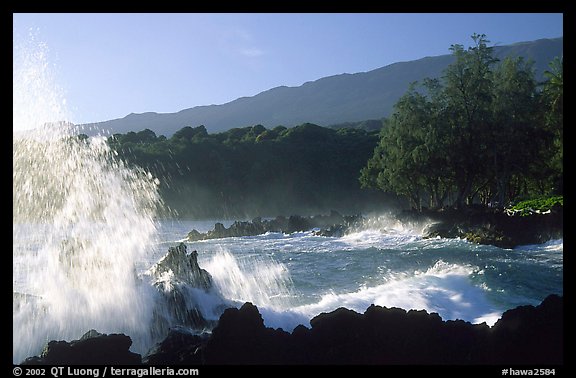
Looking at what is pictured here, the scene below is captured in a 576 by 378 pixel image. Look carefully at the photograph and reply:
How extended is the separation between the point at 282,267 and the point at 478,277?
330 inches

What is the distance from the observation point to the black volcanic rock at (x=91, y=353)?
7.71m

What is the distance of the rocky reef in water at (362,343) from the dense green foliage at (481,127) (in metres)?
32.9

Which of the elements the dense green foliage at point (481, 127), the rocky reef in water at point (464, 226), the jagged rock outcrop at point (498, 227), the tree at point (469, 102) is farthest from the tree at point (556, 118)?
the jagged rock outcrop at point (498, 227)

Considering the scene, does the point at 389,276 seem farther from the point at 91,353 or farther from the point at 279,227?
the point at 279,227

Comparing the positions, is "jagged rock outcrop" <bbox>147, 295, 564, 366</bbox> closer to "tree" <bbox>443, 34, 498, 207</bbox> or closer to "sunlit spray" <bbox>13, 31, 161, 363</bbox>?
"sunlit spray" <bbox>13, 31, 161, 363</bbox>

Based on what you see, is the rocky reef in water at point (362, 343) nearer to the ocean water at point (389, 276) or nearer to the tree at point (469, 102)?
the ocean water at point (389, 276)

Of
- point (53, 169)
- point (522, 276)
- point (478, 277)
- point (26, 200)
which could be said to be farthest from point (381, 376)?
point (26, 200)

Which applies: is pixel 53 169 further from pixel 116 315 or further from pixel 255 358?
pixel 255 358

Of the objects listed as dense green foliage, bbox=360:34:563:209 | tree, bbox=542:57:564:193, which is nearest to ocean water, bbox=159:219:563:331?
dense green foliage, bbox=360:34:563:209

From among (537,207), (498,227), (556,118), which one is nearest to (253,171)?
(556,118)

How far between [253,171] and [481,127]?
55830 mm

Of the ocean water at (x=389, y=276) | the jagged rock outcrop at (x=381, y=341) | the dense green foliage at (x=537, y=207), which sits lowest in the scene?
the ocean water at (x=389, y=276)

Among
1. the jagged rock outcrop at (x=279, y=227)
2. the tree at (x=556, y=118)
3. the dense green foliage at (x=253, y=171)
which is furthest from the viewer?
the dense green foliage at (x=253, y=171)

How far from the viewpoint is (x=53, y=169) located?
2205 centimetres
